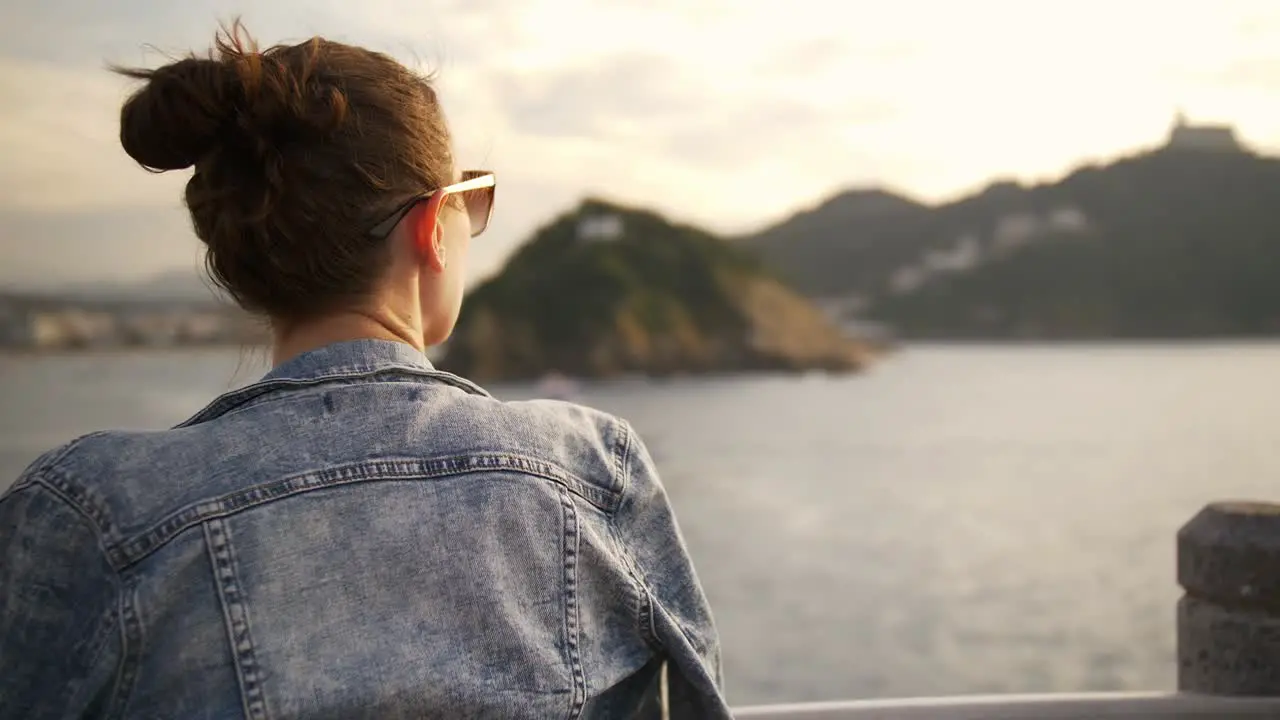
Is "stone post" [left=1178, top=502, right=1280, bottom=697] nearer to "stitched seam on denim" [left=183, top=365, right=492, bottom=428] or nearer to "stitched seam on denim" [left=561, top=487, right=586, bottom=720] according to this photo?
"stitched seam on denim" [left=561, top=487, right=586, bottom=720]

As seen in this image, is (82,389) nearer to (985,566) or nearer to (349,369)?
(985,566)

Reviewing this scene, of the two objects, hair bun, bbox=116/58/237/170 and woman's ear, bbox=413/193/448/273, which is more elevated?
hair bun, bbox=116/58/237/170

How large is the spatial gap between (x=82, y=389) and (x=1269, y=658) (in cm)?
2148

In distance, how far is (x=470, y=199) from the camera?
0.91 meters

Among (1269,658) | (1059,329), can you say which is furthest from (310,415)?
(1059,329)

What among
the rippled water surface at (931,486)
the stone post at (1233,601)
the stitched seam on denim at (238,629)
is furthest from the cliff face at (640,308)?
the stitched seam on denim at (238,629)

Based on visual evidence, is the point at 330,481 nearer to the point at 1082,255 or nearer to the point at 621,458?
the point at 621,458

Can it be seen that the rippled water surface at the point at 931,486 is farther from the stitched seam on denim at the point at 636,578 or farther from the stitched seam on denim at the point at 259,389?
the stitched seam on denim at the point at 259,389

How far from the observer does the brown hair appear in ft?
2.48

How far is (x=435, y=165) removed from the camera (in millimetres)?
824

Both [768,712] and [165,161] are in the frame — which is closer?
[165,161]

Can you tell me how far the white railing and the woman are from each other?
529mm

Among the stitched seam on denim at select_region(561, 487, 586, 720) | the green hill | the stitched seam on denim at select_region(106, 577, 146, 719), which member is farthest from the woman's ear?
the green hill

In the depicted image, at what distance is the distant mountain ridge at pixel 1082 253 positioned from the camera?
73.9ft
